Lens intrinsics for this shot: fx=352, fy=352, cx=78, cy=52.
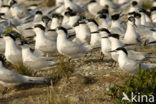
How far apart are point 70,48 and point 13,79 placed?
2241 millimetres

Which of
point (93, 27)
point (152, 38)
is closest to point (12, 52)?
point (93, 27)

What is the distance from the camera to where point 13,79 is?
25.4 feet

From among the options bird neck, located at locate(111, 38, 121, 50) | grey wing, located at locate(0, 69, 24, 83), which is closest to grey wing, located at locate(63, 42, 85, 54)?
bird neck, located at locate(111, 38, 121, 50)

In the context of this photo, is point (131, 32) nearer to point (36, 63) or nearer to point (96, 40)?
point (96, 40)

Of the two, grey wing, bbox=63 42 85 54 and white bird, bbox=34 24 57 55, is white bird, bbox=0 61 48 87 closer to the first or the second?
grey wing, bbox=63 42 85 54

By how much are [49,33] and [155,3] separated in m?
7.96

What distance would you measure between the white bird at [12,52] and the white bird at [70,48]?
111 cm

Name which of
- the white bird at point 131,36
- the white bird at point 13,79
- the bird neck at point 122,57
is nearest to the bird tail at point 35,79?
the white bird at point 13,79

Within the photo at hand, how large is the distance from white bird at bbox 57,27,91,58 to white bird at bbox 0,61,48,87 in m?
1.55

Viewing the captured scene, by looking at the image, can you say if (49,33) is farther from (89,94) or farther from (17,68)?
(89,94)

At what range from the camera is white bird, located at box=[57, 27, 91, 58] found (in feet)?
31.2

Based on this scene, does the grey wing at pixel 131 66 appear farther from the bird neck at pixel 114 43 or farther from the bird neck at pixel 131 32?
the bird neck at pixel 131 32

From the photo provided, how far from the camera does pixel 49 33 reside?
11.8 meters

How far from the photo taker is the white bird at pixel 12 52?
941cm
